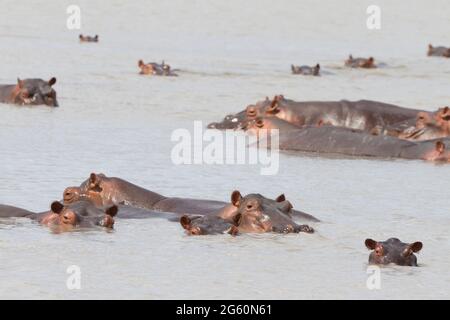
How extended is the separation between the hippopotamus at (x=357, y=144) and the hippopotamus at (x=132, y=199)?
4586mm

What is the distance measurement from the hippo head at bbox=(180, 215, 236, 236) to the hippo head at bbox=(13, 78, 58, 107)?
9.73 metres

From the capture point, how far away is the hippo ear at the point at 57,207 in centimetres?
1077

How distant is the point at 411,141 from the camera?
16.8 m

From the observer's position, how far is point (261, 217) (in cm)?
1092

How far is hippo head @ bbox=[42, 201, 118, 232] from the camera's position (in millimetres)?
10797

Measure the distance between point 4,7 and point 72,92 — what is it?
1509cm

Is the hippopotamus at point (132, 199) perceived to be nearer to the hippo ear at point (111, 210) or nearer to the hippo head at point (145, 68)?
the hippo ear at point (111, 210)

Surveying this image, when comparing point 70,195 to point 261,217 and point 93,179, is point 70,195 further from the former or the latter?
point 261,217

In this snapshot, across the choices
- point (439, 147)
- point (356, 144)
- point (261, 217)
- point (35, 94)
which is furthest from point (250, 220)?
point (35, 94)

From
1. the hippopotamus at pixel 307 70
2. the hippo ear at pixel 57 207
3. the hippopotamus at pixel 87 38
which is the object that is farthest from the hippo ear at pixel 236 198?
the hippopotamus at pixel 87 38

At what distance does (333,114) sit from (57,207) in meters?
8.46

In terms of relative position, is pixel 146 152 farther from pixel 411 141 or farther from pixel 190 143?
pixel 411 141

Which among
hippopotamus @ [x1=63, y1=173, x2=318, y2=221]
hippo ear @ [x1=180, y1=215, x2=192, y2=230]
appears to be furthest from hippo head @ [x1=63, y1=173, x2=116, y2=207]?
hippo ear @ [x1=180, y1=215, x2=192, y2=230]
